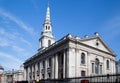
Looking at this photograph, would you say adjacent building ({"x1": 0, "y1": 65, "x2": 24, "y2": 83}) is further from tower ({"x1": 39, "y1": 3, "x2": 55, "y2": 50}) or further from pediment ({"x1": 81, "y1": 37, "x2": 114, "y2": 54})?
pediment ({"x1": 81, "y1": 37, "x2": 114, "y2": 54})

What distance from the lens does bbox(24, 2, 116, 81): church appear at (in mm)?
41438

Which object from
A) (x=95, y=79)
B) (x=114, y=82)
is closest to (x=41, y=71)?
(x=95, y=79)

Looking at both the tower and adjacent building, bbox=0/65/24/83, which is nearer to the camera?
the tower

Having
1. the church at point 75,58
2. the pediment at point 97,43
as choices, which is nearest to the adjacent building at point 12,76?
the church at point 75,58

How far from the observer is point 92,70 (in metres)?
45.6

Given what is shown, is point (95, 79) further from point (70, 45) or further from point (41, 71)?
point (41, 71)

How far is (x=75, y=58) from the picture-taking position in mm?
41812

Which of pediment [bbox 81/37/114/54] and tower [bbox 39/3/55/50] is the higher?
tower [bbox 39/3/55/50]

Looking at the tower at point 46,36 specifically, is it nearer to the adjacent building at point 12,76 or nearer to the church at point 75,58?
the church at point 75,58

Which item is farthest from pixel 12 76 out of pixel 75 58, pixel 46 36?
pixel 75 58

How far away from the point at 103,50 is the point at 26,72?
27.4 meters

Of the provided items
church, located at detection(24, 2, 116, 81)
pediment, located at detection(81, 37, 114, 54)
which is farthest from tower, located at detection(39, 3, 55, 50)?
pediment, located at detection(81, 37, 114, 54)

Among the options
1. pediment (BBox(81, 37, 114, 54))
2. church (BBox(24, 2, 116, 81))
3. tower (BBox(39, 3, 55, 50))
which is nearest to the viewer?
church (BBox(24, 2, 116, 81))

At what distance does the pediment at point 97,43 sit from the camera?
4517 cm
